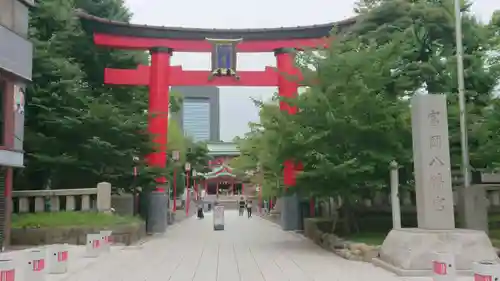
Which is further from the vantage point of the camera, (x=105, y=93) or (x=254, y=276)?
→ (x=105, y=93)

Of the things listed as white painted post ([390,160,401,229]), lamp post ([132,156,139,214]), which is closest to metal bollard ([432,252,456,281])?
white painted post ([390,160,401,229])

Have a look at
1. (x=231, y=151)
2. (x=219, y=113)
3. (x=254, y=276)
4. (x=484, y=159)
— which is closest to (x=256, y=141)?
(x=484, y=159)

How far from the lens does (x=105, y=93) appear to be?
83.8ft

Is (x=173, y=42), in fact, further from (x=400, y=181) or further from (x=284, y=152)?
(x=400, y=181)

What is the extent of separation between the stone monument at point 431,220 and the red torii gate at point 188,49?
484 inches

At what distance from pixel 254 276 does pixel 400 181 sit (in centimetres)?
714

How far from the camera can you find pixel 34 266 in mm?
8633

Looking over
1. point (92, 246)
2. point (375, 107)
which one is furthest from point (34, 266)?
point (375, 107)

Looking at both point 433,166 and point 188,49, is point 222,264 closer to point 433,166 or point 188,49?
point 433,166

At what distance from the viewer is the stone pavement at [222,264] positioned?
427 inches

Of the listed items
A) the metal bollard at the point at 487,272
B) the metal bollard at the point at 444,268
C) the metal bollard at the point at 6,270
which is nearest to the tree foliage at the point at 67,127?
the metal bollard at the point at 6,270

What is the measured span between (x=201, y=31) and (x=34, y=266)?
1780 cm

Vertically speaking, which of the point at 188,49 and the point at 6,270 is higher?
the point at 188,49

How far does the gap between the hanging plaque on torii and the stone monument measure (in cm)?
1392
